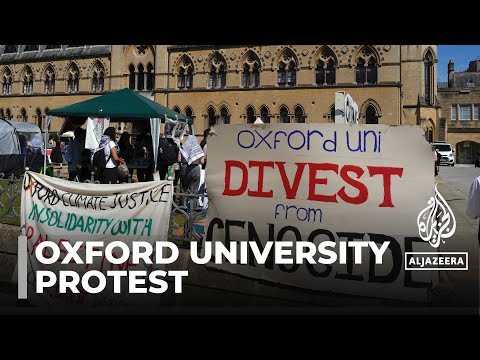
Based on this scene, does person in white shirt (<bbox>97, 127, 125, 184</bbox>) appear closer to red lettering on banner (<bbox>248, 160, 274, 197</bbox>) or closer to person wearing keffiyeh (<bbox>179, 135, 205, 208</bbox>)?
person wearing keffiyeh (<bbox>179, 135, 205, 208</bbox>)

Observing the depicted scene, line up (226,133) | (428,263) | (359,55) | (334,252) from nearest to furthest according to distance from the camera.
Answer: (428,263), (334,252), (226,133), (359,55)

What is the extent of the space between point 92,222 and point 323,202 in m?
2.62

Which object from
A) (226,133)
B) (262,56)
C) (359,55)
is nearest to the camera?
(226,133)

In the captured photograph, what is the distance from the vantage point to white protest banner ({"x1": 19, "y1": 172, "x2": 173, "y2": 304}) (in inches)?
207

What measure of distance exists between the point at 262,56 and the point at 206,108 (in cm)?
592

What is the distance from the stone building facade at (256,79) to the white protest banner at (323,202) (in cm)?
2917

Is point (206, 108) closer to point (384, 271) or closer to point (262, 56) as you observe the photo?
point (262, 56)

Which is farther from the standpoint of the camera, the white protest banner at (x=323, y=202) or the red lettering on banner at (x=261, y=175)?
the red lettering on banner at (x=261, y=175)

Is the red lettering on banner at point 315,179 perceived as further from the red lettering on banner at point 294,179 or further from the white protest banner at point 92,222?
the white protest banner at point 92,222

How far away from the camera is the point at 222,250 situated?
4.93 m

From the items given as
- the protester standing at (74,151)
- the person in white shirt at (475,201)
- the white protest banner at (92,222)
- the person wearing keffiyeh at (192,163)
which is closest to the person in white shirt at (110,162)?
the person wearing keffiyeh at (192,163)

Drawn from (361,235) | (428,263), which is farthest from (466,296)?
(361,235)

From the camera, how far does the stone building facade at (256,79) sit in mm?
32688
